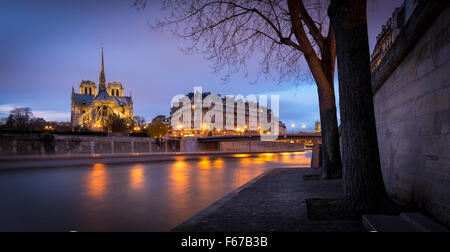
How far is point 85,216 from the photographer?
Result: 28.3ft

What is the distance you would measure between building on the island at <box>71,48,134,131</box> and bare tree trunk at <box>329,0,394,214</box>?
87.0m

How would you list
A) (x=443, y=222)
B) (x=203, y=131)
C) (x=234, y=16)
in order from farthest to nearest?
(x=203, y=131), (x=234, y=16), (x=443, y=222)

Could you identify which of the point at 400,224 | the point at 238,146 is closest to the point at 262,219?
the point at 400,224

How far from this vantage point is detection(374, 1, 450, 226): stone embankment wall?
4508 millimetres

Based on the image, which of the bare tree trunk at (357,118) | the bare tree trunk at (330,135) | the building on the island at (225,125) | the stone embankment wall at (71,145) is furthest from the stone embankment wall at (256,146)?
the bare tree trunk at (357,118)

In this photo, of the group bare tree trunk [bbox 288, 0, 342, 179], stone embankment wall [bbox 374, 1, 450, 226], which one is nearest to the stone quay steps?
stone embankment wall [bbox 374, 1, 450, 226]

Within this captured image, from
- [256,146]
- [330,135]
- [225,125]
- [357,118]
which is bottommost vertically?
[256,146]

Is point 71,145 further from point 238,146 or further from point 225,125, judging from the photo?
point 225,125

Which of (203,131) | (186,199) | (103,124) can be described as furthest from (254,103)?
(186,199)

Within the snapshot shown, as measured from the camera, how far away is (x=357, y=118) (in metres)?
5.16

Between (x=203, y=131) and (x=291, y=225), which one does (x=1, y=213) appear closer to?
(x=291, y=225)

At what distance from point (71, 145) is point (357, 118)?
53.0 metres

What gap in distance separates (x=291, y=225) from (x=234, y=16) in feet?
19.7

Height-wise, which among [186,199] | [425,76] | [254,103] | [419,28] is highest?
[254,103]
